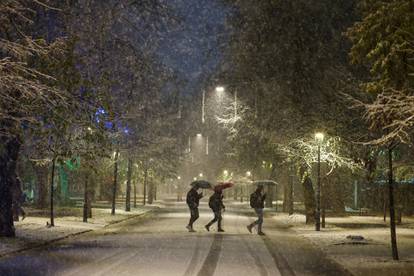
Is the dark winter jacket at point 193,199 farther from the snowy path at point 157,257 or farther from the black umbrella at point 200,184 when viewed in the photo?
the snowy path at point 157,257

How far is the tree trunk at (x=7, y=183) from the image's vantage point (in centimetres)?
2228

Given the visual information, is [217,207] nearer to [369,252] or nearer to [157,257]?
[369,252]

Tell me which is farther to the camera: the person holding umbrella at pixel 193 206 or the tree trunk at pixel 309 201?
the tree trunk at pixel 309 201

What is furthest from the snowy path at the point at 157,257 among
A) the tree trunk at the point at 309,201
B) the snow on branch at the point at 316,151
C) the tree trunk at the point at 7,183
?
the tree trunk at the point at 309,201

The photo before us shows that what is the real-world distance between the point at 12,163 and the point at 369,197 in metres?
37.8

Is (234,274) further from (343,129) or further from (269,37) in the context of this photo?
(269,37)

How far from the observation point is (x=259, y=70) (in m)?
34.0

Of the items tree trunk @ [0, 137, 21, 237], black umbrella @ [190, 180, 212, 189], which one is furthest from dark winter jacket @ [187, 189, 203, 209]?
tree trunk @ [0, 137, 21, 237]

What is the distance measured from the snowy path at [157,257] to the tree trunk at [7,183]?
6.62 ft

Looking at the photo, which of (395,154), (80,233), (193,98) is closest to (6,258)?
(80,233)

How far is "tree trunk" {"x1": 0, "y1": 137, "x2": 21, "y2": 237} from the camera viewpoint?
22281mm

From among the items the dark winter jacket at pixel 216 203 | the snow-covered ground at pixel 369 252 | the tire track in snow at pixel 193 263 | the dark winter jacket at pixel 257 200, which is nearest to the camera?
the tire track in snow at pixel 193 263

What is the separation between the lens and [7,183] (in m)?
22.8

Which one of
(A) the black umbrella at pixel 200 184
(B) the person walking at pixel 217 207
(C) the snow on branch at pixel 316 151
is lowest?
(B) the person walking at pixel 217 207
